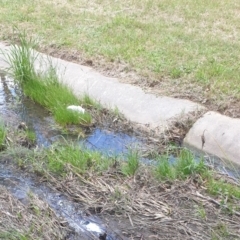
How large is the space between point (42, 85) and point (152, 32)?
7.06ft

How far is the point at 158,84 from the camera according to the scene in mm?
6297

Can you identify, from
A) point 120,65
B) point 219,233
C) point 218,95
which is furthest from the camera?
point 120,65

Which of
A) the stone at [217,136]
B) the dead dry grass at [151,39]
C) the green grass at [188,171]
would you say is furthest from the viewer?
the dead dry grass at [151,39]

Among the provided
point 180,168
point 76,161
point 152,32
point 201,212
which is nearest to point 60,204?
point 76,161

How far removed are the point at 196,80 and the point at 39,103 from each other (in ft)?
5.70

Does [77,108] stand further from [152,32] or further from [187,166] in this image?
[152,32]

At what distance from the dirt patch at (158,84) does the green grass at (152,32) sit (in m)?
0.06

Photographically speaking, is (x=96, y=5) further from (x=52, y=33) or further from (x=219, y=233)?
(x=219, y=233)

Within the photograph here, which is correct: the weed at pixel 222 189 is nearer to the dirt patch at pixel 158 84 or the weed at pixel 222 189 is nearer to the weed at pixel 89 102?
the dirt patch at pixel 158 84

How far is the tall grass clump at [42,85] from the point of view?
5859 millimetres

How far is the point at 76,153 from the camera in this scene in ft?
15.9

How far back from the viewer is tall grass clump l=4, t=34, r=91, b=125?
19.2 feet

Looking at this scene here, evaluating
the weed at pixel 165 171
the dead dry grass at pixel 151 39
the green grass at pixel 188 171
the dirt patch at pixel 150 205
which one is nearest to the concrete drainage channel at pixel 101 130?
the dirt patch at pixel 150 205

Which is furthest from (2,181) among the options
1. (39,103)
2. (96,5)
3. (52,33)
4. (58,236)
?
(96,5)
